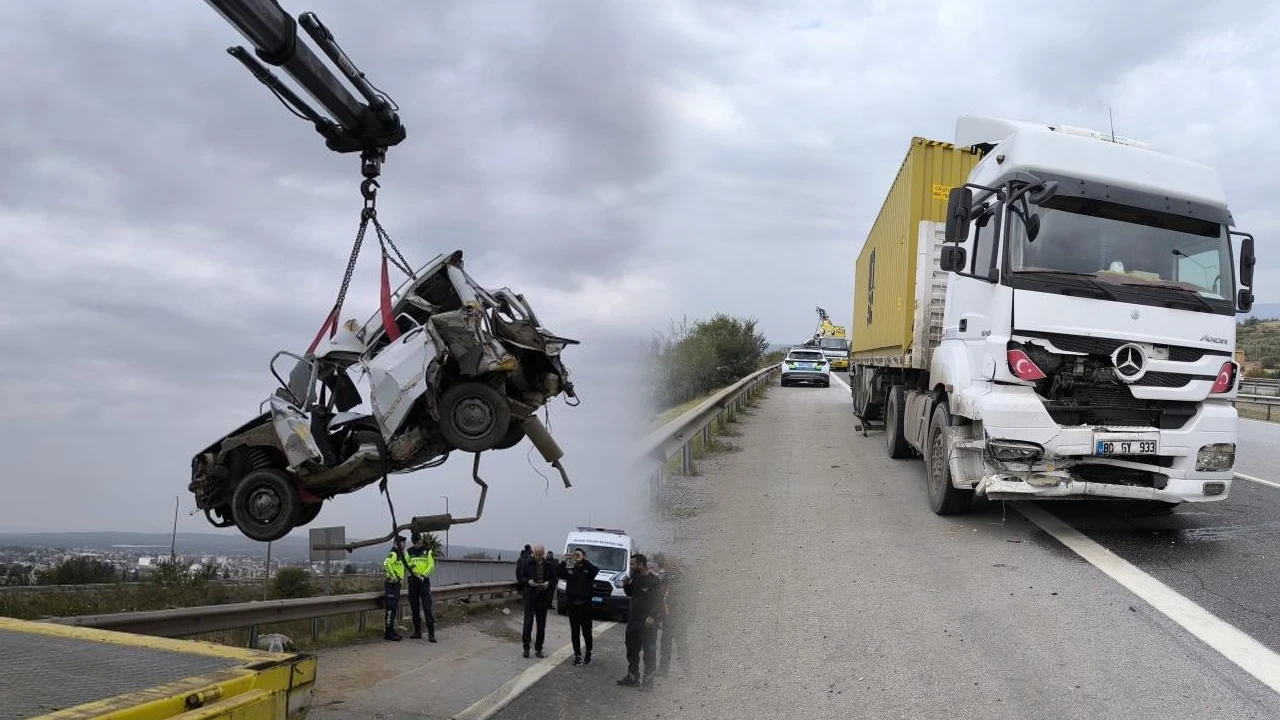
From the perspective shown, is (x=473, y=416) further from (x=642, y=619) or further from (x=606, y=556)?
(x=606, y=556)

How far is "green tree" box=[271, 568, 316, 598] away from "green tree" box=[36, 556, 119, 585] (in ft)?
14.4

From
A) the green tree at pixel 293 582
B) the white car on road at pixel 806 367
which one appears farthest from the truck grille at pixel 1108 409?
the white car on road at pixel 806 367

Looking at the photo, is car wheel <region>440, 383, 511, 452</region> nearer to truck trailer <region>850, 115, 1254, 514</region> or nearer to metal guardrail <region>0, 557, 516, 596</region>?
truck trailer <region>850, 115, 1254, 514</region>

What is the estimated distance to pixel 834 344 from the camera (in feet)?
147

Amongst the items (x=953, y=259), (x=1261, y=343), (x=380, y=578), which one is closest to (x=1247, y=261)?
(x=953, y=259)

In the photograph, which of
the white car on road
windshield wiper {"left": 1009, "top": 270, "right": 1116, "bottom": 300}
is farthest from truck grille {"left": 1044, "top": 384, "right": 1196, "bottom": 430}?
the white car on road

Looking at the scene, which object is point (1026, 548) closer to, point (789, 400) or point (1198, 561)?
point (1198, 561)

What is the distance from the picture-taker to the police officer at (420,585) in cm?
1280

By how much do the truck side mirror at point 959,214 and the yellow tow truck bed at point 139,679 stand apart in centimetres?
655

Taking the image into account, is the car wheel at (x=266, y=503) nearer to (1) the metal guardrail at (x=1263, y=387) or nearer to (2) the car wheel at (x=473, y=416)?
(2) the car wheel at (x=473, y=416)

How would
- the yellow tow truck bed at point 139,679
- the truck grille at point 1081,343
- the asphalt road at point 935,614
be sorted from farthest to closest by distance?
the truck grille at point 1081,343
the asphalt road at point 935,614
the yellow tow truck bed at point 139,679

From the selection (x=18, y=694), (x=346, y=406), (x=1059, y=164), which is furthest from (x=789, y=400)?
(x=18, y=694)

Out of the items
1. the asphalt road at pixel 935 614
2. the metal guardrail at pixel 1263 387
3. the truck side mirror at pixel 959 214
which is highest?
the truck side mirror at pixel 959 214

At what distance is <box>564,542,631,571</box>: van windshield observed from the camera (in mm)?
15719
